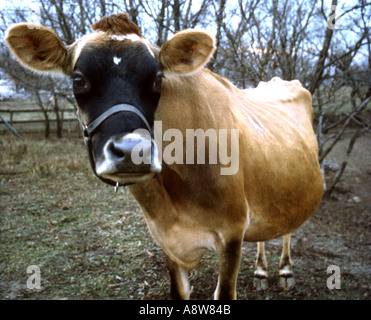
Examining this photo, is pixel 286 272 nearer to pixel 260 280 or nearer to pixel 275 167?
pixel 260 280

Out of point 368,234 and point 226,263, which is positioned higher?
point 226,263

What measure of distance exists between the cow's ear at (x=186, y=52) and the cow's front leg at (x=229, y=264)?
1343mm

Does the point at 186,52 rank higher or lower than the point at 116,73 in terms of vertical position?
higher

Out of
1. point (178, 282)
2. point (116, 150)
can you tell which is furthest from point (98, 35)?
point (178, 282)

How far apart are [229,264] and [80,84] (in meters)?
1.68

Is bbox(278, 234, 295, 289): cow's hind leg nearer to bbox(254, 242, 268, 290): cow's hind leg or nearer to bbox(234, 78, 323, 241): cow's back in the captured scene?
bbox(254, 242, 268, 290): cow's hind leg

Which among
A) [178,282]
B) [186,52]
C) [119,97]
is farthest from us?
[178,282]

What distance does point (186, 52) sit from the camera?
7.13 feet

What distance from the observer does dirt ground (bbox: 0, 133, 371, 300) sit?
12.1 feet

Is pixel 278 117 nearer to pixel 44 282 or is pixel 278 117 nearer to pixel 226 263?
pixel 226 263

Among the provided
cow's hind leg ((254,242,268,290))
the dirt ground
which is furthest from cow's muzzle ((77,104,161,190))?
cow's hind leg ((254,242,268,290))

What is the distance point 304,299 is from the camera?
11.8 ft
